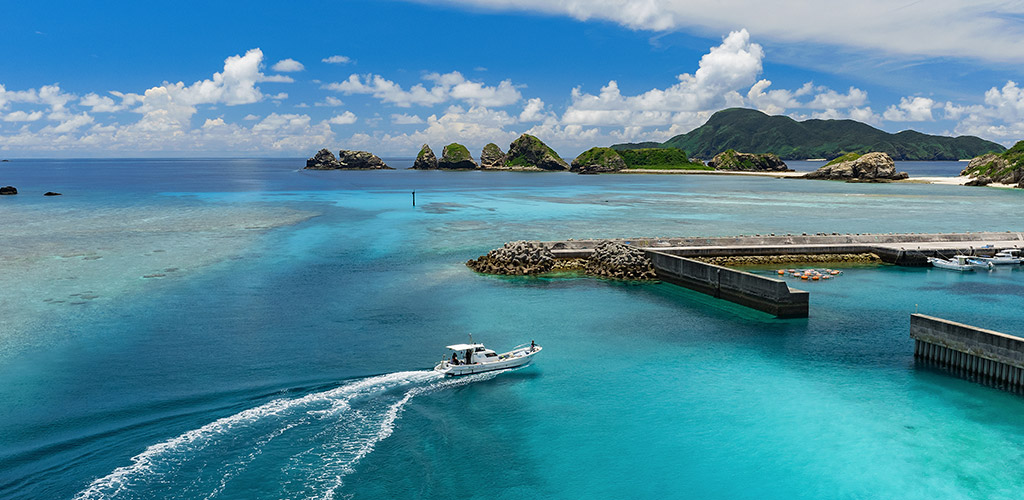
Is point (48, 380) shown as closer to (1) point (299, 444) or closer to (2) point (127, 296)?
(1) point (299, 444)

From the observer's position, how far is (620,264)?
5528 cm

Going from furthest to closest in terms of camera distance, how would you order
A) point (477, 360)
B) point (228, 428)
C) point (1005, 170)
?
point (1005, 170) → point (477, 360) → point (228, 428)

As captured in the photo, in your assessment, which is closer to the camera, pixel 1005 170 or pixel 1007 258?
pixel 1007 258

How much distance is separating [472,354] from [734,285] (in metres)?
23.2

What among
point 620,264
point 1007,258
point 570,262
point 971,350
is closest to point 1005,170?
point 1007,258

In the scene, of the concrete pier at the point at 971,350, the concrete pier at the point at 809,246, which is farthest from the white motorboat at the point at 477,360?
the concrete pier at the point at 809,246

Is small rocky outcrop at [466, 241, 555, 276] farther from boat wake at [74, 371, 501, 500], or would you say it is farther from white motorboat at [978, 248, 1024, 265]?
white motorboat at [978, 248, 1024, 265]

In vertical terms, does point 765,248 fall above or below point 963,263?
above

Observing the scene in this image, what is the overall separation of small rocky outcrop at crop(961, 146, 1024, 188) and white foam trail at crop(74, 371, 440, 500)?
200990 mm

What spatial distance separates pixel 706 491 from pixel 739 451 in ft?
10.5

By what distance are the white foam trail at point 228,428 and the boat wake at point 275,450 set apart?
0.03 meters

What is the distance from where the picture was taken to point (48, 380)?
1168 inches

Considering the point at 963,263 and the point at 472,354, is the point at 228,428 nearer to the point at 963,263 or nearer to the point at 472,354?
the point at 472,354

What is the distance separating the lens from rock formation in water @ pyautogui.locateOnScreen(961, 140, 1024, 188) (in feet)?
577
